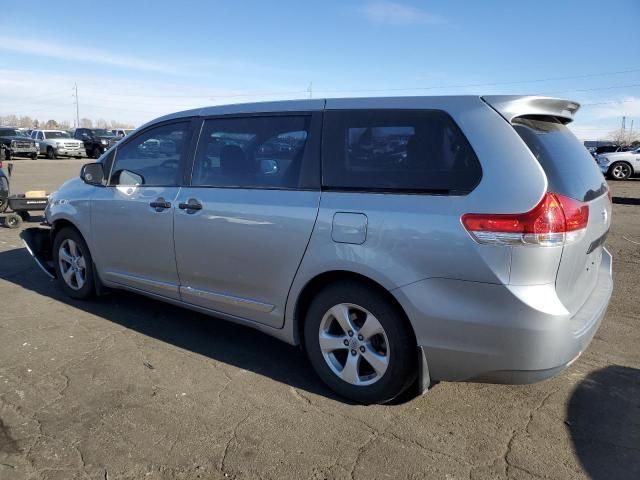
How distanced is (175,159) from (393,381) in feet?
8.00

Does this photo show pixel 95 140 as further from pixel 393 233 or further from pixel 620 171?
pixel 393 233

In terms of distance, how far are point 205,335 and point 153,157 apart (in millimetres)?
1546

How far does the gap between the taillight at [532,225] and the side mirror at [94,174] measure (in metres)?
3.41

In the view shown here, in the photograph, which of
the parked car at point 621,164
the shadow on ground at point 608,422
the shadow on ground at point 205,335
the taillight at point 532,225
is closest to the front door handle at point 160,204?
the shadow on ground at point 205,335

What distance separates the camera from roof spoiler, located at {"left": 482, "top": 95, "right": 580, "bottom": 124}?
2867 mm

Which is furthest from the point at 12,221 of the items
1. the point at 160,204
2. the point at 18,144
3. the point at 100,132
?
the point at 100,132

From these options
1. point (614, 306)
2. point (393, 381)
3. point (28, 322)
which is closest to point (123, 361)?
point (28, 322)

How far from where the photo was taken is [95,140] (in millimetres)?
35688

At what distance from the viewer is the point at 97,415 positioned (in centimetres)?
310

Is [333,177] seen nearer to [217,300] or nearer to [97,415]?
[217,300]

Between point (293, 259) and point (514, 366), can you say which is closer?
point (514, 366)

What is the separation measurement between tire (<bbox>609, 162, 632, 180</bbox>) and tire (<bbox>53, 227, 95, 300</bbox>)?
74.2ft

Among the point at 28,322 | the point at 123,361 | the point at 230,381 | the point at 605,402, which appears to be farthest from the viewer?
the point at 28,322

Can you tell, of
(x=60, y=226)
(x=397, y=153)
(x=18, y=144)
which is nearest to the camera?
(x=397, y=153)
